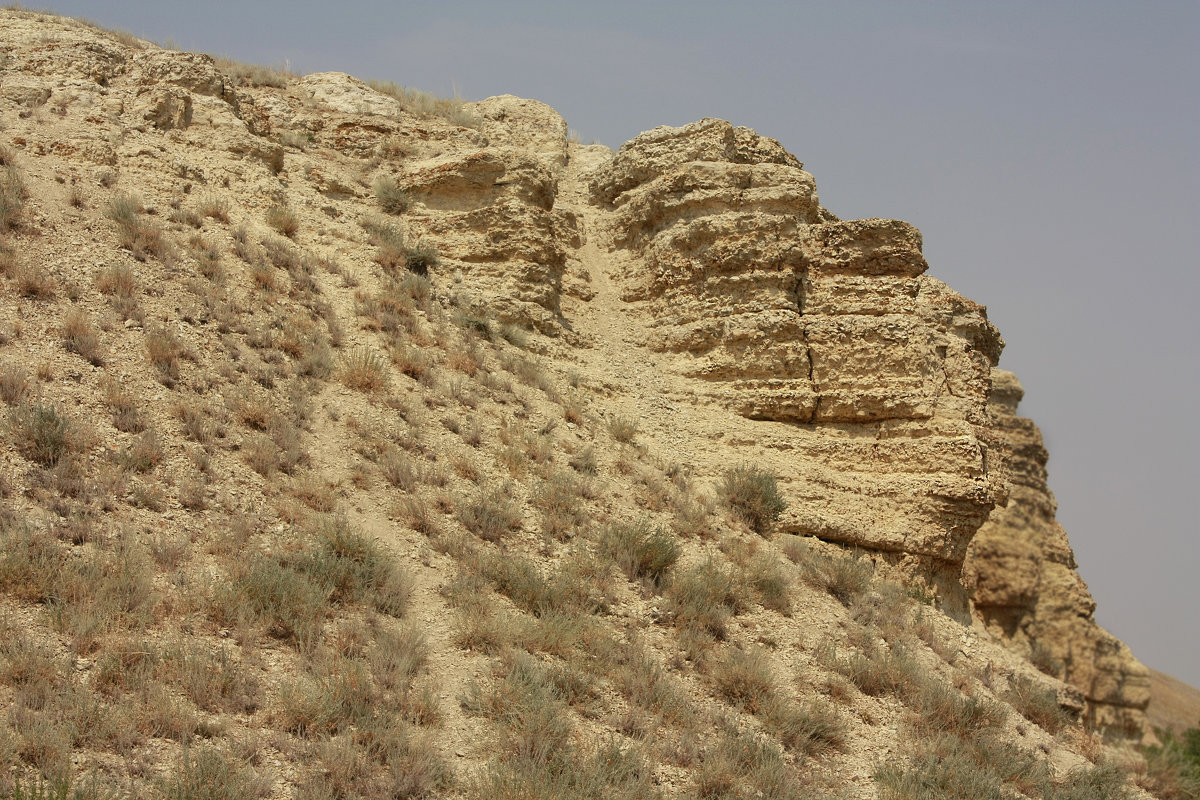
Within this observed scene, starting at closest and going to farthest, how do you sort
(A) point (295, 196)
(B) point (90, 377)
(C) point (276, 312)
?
(B) point (90, 377)
(C) point (276, 312)
(A) point (295, 196)

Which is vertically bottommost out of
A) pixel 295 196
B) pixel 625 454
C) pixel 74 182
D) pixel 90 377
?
pixel 90 377

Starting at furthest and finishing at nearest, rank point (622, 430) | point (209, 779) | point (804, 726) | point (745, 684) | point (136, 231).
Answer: point (622, 430) < point (136, 231) < point (745, 684) < point (804, 726) < point (209, 779)

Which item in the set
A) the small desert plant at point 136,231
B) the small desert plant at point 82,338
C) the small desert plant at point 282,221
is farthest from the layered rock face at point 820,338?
the small desert plant at point 82,338

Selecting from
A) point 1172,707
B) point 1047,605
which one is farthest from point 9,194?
point 1172,707

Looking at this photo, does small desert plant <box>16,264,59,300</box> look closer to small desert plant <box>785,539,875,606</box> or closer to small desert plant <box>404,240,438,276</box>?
small desert plant <box>404,240,438,276</box>

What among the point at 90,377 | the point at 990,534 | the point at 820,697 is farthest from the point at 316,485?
the point at 990,534

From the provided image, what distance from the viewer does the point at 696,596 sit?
8.45m

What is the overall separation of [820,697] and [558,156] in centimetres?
1107

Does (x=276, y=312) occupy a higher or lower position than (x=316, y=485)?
higher

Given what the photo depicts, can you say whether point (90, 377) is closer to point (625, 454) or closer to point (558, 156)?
point (625, 454)

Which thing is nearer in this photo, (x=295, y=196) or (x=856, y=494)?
(x=856, y=494)

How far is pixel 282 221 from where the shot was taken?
476 inches

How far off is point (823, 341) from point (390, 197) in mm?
6615

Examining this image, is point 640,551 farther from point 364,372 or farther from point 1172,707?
point 1172,707
